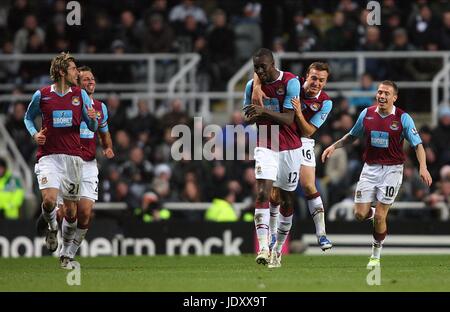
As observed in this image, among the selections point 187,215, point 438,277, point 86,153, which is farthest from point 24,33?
point 438,277

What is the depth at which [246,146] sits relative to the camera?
2498 cm

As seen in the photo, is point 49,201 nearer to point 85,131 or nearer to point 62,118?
point 62,118

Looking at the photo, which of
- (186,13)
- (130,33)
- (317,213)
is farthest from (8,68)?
(317,213)

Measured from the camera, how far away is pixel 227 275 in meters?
16.0

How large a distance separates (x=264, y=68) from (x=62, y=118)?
2.81 meters

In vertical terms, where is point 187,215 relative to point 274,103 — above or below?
below

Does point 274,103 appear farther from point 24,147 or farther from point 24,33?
point 24,33

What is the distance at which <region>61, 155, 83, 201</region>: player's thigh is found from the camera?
17.0 meters

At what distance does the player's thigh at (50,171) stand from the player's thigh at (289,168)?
2831mm

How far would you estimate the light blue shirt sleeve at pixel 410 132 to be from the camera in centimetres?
1677

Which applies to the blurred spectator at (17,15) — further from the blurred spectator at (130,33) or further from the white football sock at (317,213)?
the white football sock at (317,213)

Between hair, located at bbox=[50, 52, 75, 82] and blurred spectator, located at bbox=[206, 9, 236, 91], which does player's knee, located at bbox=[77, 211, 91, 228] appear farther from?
blurred spectator, located at bbox=[206, 9, 236, 91]

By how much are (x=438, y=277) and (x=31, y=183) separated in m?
12.4

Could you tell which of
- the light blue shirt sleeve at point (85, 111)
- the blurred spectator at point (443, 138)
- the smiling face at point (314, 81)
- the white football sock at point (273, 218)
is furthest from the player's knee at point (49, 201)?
the blurred spectator at point (443, 138)
